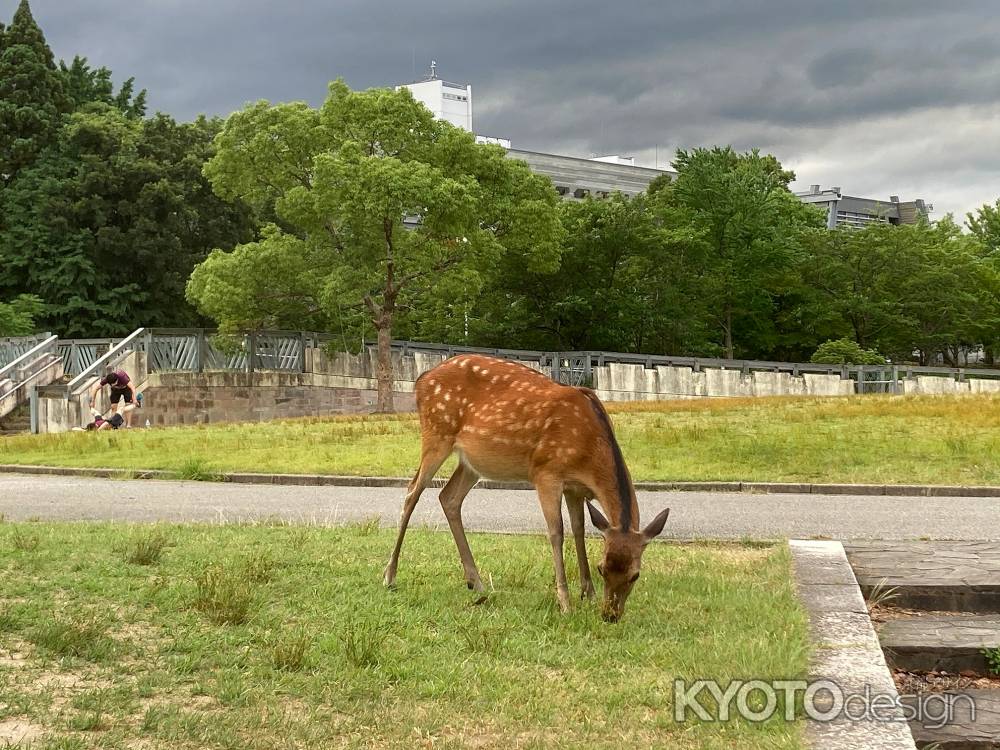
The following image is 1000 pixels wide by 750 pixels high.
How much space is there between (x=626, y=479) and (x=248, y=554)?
3128 millimetres

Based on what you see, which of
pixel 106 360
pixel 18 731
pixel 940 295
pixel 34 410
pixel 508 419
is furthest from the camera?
pixel 940 295

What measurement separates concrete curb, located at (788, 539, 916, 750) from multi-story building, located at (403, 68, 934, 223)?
94429 millimetres

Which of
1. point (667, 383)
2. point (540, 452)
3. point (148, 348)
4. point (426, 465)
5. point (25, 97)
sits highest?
point (25, 97)

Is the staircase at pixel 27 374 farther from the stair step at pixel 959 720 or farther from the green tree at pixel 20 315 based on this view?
the stair step at pixel 959 720

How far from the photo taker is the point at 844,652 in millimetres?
5770

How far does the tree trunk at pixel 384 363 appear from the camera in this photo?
38688 millimetres

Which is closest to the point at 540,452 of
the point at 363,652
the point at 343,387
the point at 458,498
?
the point at 458,498

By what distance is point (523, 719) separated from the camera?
4.89m

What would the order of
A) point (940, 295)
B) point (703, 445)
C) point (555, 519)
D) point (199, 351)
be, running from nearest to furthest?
point (555, 519) → point (703, 445) → point (199, 351) → point (940, 295)

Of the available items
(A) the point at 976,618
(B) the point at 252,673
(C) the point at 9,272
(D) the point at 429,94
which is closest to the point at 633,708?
(B) the point at 252,673

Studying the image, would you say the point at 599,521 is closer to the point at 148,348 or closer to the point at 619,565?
the point at 619,565

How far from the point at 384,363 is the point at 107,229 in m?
15.5

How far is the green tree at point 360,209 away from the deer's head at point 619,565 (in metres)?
29.2

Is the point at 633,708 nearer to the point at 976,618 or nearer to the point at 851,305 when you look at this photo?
the point at 976,618
